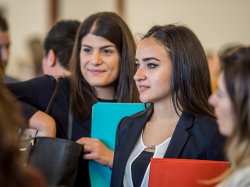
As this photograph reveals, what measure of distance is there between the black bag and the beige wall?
6.64 metres

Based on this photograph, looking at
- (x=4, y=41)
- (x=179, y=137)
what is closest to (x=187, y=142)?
(x=179, y=137)

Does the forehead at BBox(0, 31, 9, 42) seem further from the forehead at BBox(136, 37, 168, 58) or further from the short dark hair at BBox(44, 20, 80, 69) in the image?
the forehead at BBox(136, 37, 168, 58)

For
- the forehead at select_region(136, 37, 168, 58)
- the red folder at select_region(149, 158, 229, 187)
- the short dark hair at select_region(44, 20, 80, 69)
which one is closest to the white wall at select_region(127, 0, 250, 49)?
the short dark hair at select_region(44, 20, 80, 69)

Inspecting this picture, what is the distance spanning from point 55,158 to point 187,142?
532 millimetres

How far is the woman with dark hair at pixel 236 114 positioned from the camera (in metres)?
1.65

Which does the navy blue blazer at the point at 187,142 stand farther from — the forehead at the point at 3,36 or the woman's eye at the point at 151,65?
the forehead at the point at 3,36

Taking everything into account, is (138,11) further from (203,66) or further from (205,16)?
(203,66)

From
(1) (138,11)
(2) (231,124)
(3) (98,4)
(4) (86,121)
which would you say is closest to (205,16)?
(1) (138,11)

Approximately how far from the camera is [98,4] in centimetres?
902

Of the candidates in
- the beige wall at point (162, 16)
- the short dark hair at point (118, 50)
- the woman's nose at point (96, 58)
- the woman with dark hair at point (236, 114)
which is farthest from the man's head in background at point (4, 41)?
the beige wall at point (162, 16)

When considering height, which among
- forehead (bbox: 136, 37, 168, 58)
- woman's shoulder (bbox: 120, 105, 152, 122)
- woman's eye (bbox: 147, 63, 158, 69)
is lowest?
woman's shoulder (bbox: 120, 105, 152, 122)

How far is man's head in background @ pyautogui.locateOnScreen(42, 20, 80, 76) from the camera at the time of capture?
323 cm

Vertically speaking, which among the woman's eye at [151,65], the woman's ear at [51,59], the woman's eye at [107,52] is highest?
the woman's eye at [151,65]

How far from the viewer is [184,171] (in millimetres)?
1957
